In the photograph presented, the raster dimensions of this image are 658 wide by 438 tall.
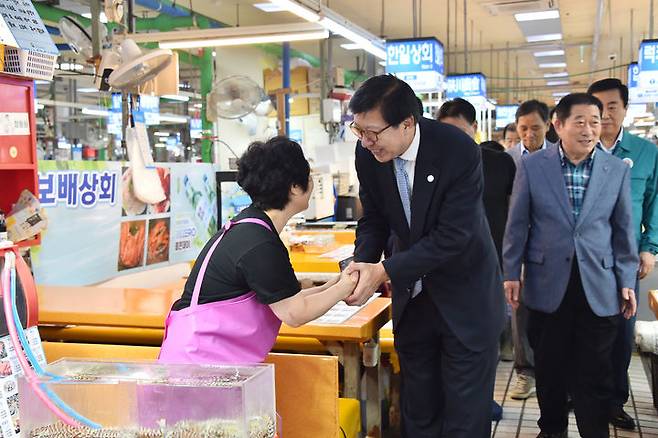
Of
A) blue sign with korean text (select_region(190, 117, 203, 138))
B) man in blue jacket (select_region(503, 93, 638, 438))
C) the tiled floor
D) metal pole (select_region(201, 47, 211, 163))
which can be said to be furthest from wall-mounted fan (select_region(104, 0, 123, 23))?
blue sign with korean text (select_region(190, 117, 203, 138))

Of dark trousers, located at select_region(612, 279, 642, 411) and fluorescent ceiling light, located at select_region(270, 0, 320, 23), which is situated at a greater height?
fluorescent ceiling light, located at select_region(270, 0, 320, 23)

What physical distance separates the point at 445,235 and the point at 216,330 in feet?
2.87

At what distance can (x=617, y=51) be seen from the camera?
716 inches

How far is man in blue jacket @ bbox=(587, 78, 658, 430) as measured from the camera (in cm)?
389

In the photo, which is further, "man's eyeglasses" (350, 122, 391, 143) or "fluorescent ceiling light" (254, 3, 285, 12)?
"fluorescent ceiling light" (254, 3, 285, 12)

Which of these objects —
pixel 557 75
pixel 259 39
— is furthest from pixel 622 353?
pixel 557 75

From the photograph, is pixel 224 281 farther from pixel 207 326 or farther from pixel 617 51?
pixel 617 51

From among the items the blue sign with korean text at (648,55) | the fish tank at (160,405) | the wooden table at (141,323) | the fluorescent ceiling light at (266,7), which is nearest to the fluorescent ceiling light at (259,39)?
the wooden table at (141,323)

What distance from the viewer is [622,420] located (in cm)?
413

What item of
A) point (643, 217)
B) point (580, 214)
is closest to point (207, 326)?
point (580, 214)

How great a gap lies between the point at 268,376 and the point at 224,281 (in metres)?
0.48

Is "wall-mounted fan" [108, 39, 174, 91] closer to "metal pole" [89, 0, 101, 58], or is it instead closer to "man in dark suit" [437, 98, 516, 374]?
"metal pole" [89, 0, 101, 58]

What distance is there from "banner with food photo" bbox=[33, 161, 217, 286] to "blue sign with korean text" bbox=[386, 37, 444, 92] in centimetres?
511

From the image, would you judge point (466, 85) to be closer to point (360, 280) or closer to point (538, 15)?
point (538, 15)
